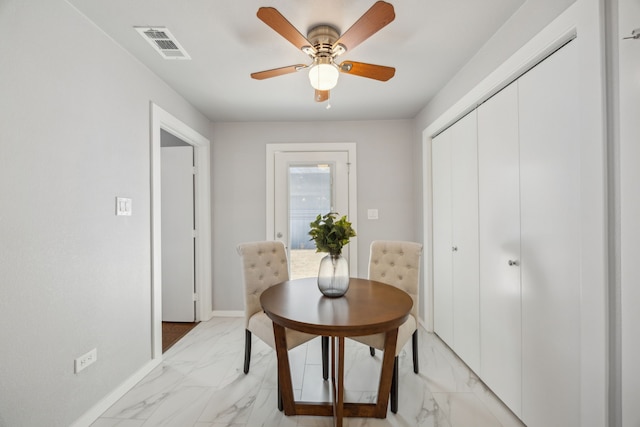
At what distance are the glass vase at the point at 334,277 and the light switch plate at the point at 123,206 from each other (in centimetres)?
144

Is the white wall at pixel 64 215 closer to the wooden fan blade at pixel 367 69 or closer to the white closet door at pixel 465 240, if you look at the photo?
the wooden fan blade at pixel 367 69

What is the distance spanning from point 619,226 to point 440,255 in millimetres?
1685

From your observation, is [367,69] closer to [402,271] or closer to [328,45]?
[328,45]

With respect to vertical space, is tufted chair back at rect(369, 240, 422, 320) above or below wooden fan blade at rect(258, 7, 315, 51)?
below

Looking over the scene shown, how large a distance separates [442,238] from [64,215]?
2826 millimetres

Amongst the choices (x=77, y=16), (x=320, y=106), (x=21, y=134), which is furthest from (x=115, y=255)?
(x=320, y=106)

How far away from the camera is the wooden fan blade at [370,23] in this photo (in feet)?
3.83

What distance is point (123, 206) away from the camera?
1879 millimetres

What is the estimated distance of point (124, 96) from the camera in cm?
192

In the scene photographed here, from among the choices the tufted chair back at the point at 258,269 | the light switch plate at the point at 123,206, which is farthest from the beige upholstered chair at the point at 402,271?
the light switch plate at the point at 123,206

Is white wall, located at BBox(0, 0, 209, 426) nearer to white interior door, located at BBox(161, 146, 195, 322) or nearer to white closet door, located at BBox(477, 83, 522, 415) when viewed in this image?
white interior door, located at BBox(161, 146, 195, 322)

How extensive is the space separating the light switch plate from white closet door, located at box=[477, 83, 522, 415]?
2.52 meters

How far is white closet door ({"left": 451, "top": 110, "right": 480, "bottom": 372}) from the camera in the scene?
79.7 inches

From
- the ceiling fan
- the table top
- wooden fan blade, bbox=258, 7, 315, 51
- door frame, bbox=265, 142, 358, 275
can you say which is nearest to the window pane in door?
door frame, bbox=265, 142, 358, 275
